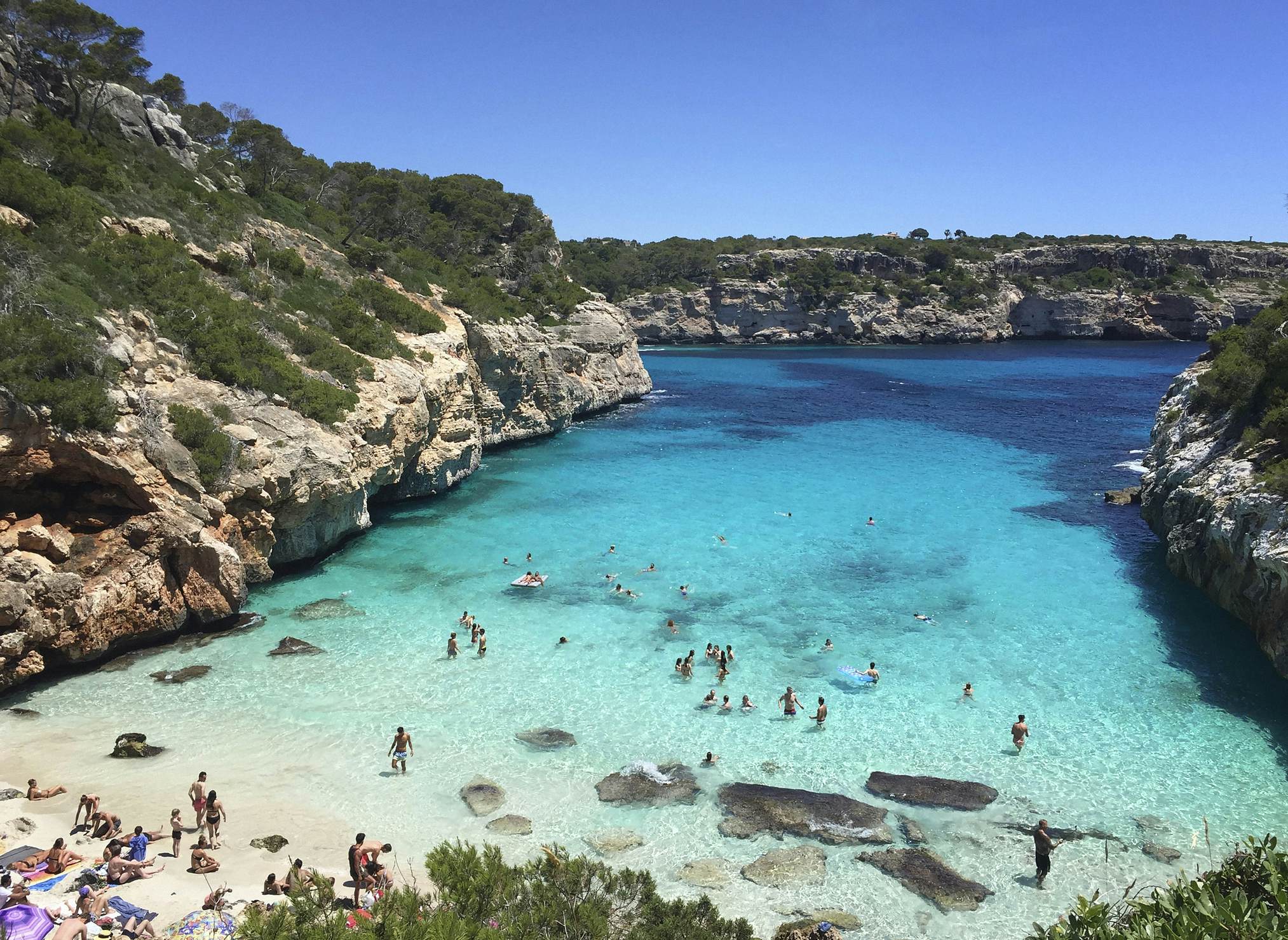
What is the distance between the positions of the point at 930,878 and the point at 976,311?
117 metres

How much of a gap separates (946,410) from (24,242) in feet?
180

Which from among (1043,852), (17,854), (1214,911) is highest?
(1214,911)

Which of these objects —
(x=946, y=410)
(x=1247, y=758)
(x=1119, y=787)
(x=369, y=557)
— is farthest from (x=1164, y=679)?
(x=946, y=410)

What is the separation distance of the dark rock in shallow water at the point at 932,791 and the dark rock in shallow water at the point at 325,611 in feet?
47.0

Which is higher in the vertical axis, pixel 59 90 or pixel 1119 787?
pixel 59 90

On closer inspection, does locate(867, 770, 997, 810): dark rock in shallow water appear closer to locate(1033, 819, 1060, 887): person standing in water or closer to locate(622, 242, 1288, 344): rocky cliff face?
locate(1033, 819, 1060, 887): person standing in water

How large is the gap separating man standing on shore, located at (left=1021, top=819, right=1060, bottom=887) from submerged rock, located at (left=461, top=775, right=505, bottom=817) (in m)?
8.94

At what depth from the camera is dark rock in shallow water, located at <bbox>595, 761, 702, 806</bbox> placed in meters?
14.3

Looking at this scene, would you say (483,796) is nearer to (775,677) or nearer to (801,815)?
(801,815)

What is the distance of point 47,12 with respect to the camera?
29.6 meters

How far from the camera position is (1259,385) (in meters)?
23.9

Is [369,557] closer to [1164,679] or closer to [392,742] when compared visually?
[392,742]

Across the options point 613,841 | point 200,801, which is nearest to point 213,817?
point 200,801

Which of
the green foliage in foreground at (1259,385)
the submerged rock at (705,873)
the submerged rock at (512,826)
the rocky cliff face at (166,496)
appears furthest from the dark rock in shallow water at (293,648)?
the green foliage in foreground at (1259,385)
